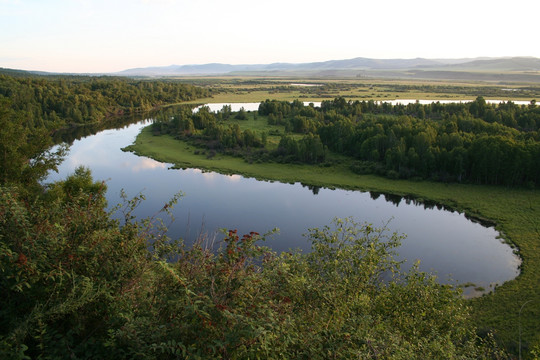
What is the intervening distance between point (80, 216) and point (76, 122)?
91.9 m

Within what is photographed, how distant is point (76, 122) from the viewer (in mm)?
87125

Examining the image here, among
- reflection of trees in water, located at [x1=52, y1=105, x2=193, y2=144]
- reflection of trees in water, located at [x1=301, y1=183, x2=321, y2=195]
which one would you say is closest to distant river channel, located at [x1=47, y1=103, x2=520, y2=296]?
reflection of trees in water, located at [x1=301, y1=183, x2=321, y2=195]

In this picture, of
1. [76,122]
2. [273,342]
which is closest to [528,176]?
[273,342]

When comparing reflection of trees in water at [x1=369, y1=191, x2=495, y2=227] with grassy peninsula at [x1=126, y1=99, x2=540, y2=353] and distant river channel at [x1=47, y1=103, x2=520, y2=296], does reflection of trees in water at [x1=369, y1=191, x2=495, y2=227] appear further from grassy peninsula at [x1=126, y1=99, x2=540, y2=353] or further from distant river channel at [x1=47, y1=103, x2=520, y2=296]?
grassy peninsula at [x1=126, y1=99, x2=540, y2=353]

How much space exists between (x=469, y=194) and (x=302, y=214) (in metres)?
19.1

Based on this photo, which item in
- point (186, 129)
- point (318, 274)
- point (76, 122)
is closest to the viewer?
point (318, 274)

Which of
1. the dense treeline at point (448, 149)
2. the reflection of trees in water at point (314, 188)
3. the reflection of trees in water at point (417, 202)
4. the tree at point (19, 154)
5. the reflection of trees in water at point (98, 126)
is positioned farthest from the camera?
the reflection of trees in water at point (98, 126)

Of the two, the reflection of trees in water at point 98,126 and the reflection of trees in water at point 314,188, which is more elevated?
the reflection of trees in water at point 98,126

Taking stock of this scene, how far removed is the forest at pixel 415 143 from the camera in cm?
4038

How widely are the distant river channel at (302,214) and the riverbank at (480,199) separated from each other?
1.29m

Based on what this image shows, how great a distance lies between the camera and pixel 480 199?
123 ft

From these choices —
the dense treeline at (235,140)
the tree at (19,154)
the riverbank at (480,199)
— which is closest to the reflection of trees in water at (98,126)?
the dense treeline at (235,140)

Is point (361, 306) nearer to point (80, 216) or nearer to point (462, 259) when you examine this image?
point (80, 216)

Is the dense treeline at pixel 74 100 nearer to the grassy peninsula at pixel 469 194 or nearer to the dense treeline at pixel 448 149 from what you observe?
the grassy peninsula at pixel 469 194
